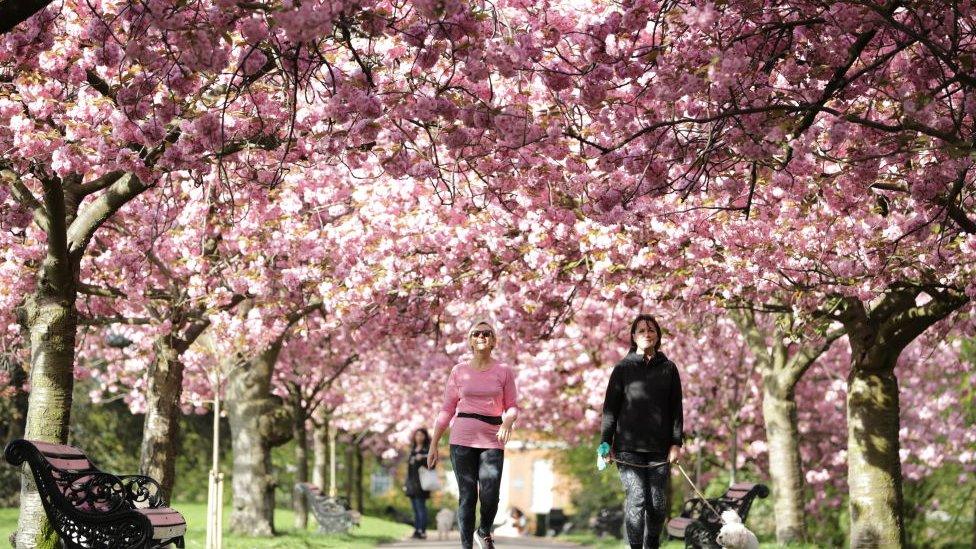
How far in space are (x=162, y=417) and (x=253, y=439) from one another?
17.9 ft

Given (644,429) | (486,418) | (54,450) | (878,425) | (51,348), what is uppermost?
(51,348)

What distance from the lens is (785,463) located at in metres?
19.6

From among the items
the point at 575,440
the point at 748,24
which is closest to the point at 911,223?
the point at 748,24

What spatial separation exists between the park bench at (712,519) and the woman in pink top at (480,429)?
470cm

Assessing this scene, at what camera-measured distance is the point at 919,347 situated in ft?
85.5

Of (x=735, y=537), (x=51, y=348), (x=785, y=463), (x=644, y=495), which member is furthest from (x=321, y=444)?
(x=644, y=495)

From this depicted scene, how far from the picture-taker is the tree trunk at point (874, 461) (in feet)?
47.5

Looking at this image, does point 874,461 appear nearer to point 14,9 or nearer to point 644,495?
point 644,495

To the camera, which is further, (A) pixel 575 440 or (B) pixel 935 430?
(A) pixel 575 440

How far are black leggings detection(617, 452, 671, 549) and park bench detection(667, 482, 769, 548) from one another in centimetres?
433

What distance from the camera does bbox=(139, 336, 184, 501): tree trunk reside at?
16203 mm

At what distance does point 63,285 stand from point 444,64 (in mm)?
3644

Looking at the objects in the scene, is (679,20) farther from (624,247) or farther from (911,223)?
(624,247)

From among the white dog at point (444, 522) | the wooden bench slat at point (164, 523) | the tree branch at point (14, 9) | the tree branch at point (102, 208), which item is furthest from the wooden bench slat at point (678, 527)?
the white dog at point (444, 522)
